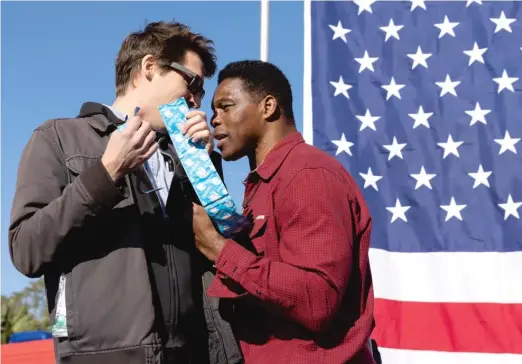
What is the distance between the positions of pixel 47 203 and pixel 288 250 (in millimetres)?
896

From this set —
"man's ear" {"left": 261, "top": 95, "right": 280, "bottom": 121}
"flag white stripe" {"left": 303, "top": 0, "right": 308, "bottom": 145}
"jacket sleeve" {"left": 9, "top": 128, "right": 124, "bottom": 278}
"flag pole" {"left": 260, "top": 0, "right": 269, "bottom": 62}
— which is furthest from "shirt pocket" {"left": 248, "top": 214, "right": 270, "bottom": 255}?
"flag white stripe" {"left": 303, "top": 0, "right": 308, "bottom": 145}

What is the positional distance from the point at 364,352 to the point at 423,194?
12.6 feet

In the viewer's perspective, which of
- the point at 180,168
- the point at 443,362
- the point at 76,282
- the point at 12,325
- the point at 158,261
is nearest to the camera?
the point at 76,282

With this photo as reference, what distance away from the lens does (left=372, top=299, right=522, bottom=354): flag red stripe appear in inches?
247

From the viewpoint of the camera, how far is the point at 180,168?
3.29 m

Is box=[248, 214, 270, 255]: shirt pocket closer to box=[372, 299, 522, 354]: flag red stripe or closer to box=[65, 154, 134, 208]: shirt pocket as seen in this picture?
box=[65, 154, 134, 208]: shirt pocket

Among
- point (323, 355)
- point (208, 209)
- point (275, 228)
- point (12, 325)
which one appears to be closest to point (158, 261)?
point (208, 209)

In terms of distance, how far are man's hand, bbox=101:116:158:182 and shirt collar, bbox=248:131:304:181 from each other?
61 centimetres

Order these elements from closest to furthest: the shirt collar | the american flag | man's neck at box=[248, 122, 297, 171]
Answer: the shirt collar < man's neck at box=[248, 122, 297, 171] < the american flag

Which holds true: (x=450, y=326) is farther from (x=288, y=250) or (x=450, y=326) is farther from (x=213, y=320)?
(x=288, y=250)

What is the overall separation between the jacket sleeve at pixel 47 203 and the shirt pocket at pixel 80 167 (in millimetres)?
26

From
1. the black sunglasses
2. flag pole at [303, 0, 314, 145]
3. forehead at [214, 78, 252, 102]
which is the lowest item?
forehead at [214, 78, 252, 102]

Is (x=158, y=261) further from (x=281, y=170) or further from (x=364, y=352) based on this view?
(x=364, y=352)

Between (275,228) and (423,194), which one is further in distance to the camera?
(423,194)
